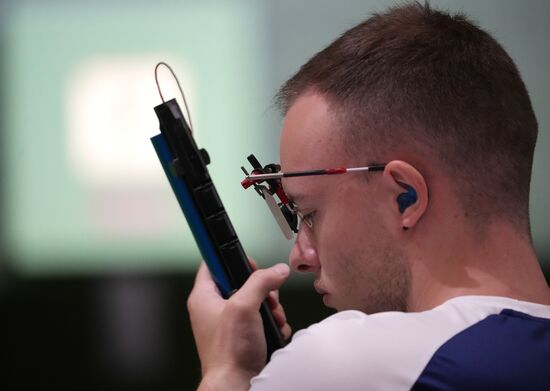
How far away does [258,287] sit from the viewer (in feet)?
3.75

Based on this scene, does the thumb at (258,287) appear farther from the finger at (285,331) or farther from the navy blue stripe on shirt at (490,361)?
the navy blue stripe on shirt at (490,361)

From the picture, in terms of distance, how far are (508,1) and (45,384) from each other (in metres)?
1.80

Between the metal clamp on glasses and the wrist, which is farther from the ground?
the metal clamp on glasses

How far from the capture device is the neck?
3.57 feet

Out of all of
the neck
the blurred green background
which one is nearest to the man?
the neck

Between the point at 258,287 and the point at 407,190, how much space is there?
24cm

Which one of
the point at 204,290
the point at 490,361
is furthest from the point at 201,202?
the point at 490,361

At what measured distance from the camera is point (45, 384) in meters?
2.49

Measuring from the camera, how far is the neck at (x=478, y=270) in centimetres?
109

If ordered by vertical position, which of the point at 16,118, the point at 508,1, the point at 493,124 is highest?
the point at 16,118

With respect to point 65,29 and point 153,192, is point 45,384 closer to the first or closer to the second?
point 153,192

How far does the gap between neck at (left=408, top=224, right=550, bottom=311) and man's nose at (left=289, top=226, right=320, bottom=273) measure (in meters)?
0.18

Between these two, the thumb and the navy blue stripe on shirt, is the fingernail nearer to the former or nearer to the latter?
the thumb

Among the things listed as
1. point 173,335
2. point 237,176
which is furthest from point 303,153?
point 173,335
